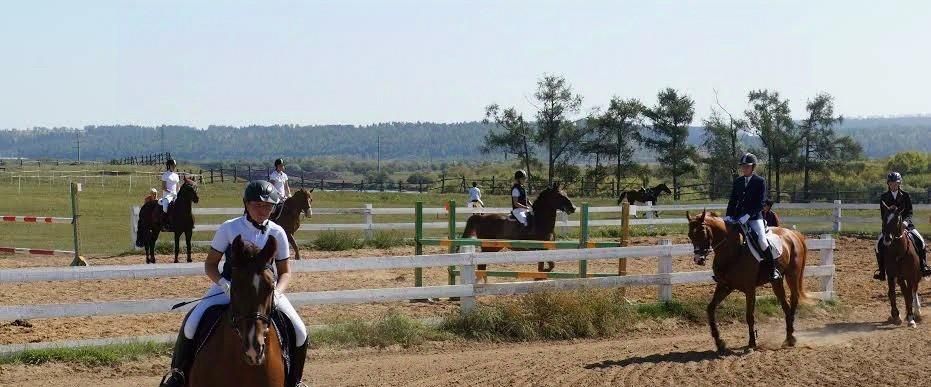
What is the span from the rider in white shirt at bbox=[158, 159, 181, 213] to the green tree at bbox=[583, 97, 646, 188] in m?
44.7

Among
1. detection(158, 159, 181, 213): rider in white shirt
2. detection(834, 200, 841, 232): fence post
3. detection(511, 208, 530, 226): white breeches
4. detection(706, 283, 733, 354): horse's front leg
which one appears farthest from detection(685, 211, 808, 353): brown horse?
detection(834, 200, 841, 232): fence post

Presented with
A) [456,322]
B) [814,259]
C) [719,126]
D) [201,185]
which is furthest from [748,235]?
[201,185]

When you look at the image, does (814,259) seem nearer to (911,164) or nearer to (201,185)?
(201,185)

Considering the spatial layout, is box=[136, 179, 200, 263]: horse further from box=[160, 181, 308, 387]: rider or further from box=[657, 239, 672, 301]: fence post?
box=[160, 181, 308, 387]: rider

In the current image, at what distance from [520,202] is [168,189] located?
27.2 ft

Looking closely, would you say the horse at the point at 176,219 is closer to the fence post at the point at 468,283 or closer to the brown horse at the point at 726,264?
the fence post at the point at 468,283

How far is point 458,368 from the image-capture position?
11.7 m

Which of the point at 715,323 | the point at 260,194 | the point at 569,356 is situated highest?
the point at 260,194

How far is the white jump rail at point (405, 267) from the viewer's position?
11539 millimetres

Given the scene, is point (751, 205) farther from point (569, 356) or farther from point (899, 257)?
point (899, 257)

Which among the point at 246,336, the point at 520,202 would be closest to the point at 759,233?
the point at 520,202

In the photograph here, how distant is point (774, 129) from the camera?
65438mm

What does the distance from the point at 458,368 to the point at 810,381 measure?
3784mm

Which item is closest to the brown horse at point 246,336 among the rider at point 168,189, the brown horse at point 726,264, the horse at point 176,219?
the brown horse at point 726,264
